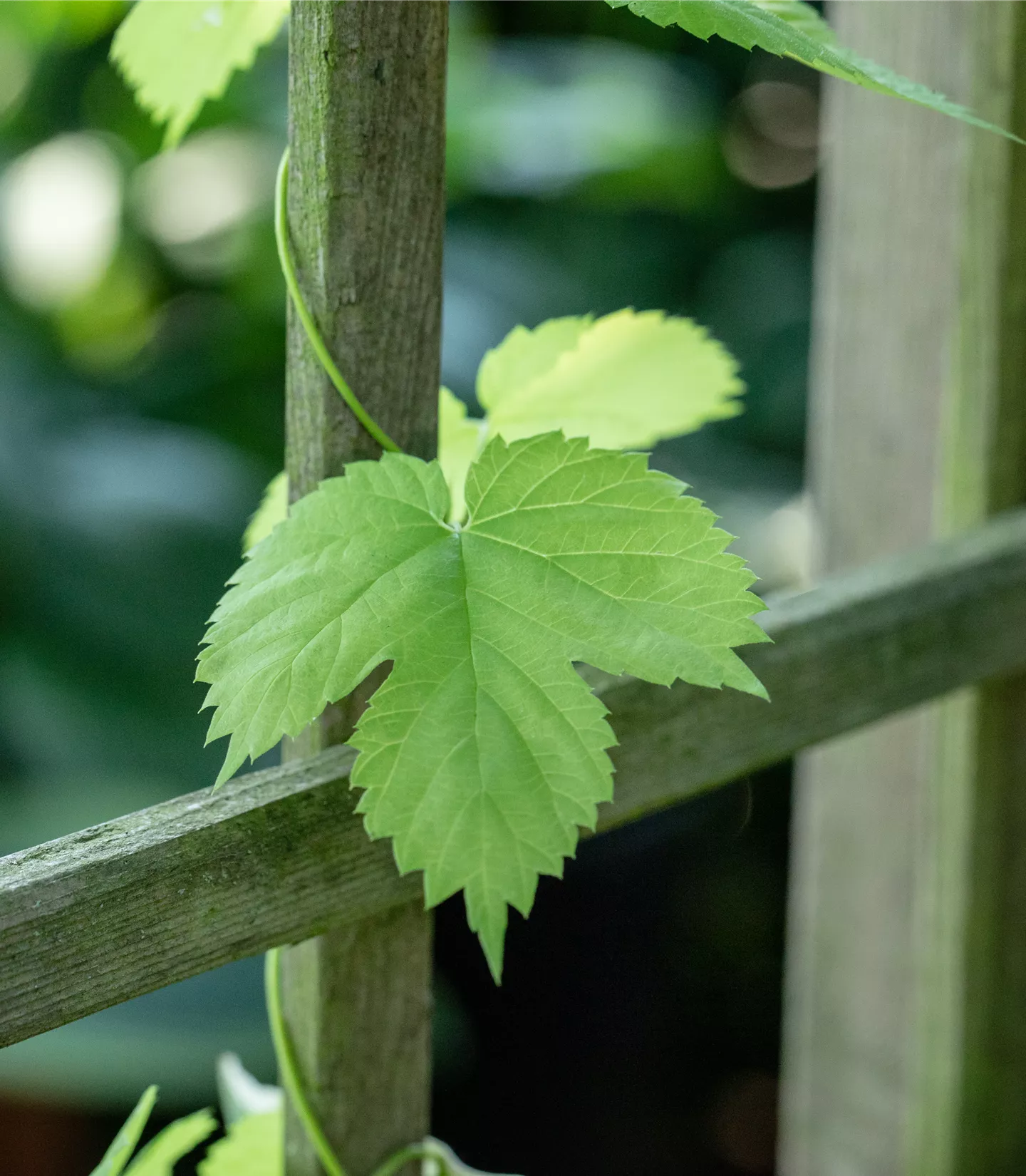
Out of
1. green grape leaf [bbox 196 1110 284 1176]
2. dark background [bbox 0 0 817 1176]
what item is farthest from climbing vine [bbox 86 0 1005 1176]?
dark background [bbox 0 0 817 1176]

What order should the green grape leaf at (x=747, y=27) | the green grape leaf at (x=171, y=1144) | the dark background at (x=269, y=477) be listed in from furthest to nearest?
the dark background at (x=269, y=477)
the green grape leaf at (x=171, y=1144)
the green grape leaf at (x=747, y=27)

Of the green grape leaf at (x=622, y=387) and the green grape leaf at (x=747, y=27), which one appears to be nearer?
the green grape leaf at (x=747, y=27)

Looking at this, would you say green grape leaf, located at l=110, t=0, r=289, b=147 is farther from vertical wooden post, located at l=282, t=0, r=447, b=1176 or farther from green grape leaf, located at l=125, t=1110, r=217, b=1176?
green grape leaf, located at l=125, t=1110, r=217, b=1176

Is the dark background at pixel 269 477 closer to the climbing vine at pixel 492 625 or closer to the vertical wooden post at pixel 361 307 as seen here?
the vertical wooden post at pixel 361 307

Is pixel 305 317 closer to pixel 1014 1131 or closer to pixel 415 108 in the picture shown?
pixel 415 108

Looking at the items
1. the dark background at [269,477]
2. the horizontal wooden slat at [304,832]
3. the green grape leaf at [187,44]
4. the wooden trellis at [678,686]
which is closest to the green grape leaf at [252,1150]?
the wooden trellis at [678,686]

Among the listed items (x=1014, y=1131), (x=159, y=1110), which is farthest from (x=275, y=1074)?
(x=1014, y=1131)
